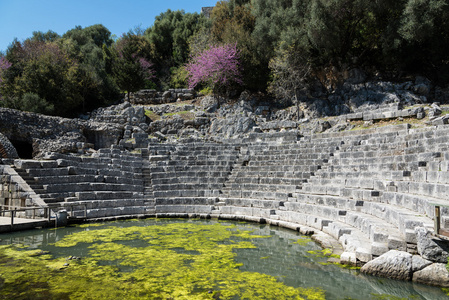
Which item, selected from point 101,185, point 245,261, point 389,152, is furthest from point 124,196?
point 389,152

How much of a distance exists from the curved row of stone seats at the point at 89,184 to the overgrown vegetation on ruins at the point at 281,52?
37.6 ft

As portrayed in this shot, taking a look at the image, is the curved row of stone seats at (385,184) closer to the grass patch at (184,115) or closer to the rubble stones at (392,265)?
the rubble stones at (392,265)

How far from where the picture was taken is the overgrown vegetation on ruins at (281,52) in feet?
61.9

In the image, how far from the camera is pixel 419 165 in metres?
8.57

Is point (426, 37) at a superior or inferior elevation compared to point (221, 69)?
inferior

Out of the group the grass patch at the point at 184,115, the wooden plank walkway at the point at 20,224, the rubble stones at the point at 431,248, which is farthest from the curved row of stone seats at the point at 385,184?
the grass patch at the point at 184,115

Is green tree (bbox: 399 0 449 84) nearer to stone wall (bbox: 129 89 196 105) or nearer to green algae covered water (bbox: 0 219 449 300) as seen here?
green algae covered water (bbox: 0 219 449 300)

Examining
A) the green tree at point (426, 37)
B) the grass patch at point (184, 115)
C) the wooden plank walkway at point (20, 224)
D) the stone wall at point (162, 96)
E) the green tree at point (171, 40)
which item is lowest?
the wooden plank walkway at point (20, 224)

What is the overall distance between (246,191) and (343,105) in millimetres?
10563

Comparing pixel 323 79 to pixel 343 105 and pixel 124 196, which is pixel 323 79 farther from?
pixel 124 196

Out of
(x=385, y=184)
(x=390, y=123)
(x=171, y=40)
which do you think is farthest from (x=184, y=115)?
→ (x=171, y=40)

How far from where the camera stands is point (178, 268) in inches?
244

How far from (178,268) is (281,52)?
18.4 meters

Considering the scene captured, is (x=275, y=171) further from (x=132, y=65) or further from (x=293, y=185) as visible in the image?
(x=132, y=65)
